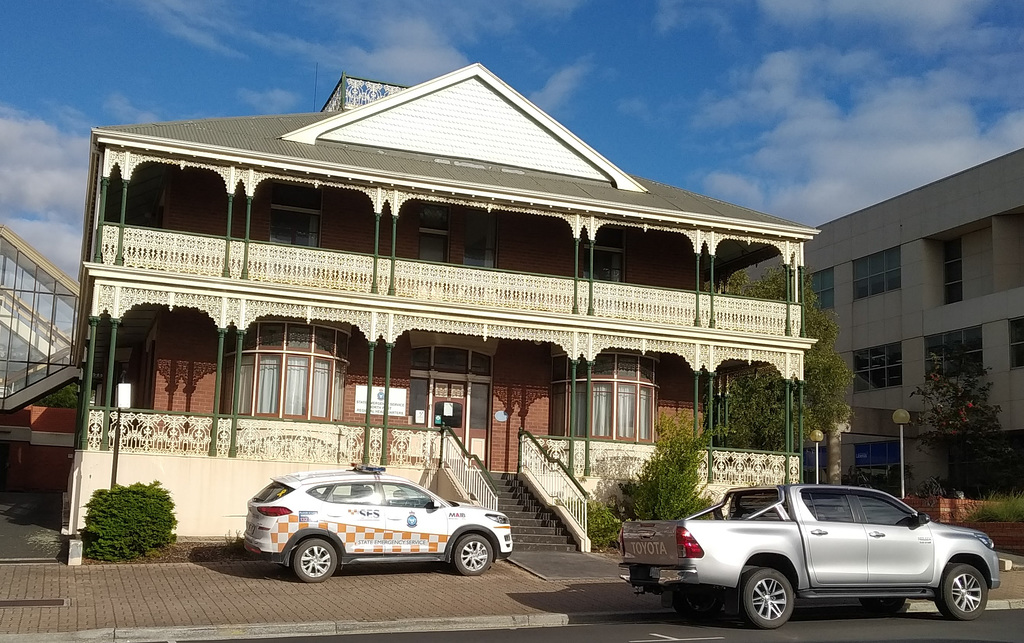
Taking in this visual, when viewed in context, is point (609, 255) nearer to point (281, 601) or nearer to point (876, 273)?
point (281, 601)

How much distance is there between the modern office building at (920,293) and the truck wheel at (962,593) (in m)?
23.4

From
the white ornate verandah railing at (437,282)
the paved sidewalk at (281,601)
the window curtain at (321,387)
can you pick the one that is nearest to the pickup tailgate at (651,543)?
the paved sidewalk at (281,601)

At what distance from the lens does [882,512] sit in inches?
536

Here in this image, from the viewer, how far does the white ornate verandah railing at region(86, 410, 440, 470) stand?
20172 mm

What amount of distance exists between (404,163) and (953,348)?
22.7m

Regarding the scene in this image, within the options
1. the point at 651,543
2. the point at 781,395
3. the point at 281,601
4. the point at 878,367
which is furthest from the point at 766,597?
the point at 878,367

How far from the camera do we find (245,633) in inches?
482

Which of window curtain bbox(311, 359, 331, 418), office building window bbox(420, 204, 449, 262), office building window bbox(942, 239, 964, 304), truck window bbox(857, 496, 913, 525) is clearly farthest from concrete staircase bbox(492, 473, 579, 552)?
office building window bbox(942, 239, 964, 304)

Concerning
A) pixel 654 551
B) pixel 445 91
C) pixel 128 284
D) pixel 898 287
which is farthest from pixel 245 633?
pixel 898 287

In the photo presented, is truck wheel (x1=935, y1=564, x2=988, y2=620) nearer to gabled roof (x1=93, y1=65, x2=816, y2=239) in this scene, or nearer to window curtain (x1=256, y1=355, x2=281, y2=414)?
gabled roof (x1=93, y1=65, x2=816, y2=239)

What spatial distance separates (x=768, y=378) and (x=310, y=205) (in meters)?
16.1

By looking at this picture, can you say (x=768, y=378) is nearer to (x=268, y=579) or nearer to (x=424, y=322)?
(x=424, y=322)

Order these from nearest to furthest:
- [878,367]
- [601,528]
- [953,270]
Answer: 1. [601,528]
2. [953,270]
3. [878,367]

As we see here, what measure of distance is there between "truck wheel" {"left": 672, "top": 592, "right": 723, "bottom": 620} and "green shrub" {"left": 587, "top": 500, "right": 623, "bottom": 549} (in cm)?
687
